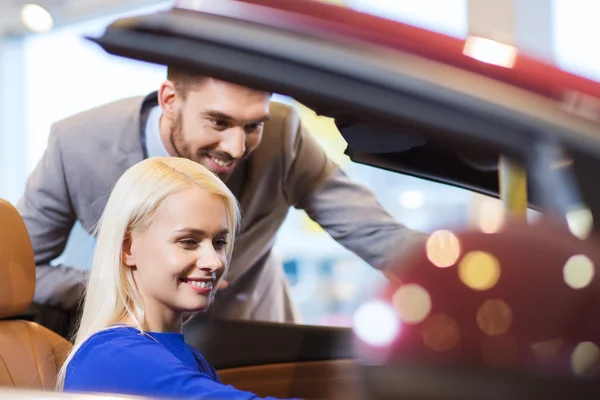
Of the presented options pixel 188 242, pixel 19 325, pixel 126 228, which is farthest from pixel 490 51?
pixel 19 325

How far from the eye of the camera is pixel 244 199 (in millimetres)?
1782

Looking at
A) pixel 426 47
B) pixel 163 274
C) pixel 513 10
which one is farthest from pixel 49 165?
pixel 513 10

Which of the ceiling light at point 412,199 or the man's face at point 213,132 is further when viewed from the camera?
the man's face at point 213,132

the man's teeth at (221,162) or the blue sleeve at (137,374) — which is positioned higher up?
the man's teeth at (221,162)

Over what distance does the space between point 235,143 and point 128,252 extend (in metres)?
0.34

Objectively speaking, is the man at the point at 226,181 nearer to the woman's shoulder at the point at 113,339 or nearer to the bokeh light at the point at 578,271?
the woman's shoulder at the point at 113,339

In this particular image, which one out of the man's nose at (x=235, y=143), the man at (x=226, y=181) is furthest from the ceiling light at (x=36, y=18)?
the man's nose at (x=235, y=143)

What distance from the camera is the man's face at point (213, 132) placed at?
1530 mm

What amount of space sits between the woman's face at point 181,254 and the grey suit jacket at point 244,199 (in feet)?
0.93

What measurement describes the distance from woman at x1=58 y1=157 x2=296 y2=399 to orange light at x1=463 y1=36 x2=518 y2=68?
1.90 ft

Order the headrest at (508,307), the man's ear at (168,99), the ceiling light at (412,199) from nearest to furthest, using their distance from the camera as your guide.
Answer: the headrest at (508,307) → the ceiling light at (412,199) → the man's ear at (168,99)

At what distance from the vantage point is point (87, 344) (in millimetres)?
1291

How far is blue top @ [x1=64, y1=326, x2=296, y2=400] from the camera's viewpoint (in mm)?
1124

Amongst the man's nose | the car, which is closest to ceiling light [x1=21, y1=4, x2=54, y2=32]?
the man's nose
